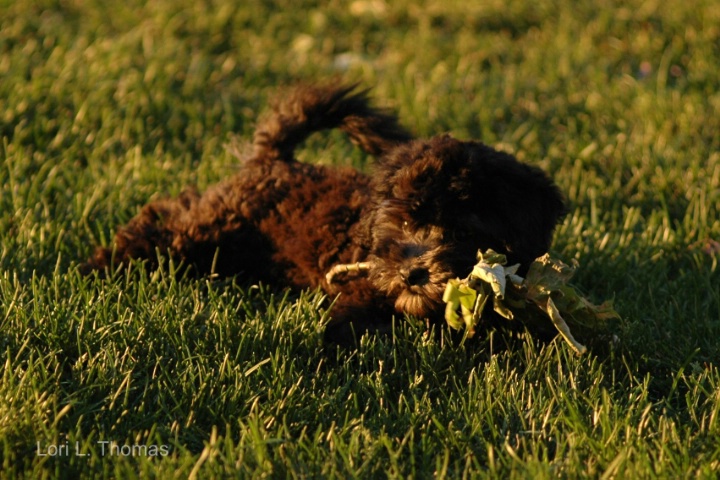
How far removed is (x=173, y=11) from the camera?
28.4ft

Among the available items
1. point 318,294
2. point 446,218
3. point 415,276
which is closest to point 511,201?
point 446,218


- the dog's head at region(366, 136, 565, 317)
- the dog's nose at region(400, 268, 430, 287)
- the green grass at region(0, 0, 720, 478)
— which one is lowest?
the green grass at region(0, 0, 720, 478)

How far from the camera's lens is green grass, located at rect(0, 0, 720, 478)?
126 inches

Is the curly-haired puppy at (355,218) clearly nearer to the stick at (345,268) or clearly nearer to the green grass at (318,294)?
the stick at (345,268)

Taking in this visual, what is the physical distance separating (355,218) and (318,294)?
425mm

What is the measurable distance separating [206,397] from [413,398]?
0.75 meters

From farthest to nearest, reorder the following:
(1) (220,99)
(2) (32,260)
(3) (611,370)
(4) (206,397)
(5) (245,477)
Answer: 1. (1) (220,99)
2. (2) (32,260)
3. (3) (611,370)
4. (4) (206,397)
5. (5) (245,477)

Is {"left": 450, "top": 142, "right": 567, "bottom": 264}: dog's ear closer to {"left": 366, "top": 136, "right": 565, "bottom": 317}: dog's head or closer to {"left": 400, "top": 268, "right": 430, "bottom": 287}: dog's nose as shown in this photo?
{"left": 366, "top": 136, "right": 565, "bottom": 317}: dog's head

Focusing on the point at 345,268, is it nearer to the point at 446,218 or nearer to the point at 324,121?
the point at 446,218

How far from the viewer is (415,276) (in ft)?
12.5

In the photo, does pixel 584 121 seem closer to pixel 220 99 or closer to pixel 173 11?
pixel 220 99

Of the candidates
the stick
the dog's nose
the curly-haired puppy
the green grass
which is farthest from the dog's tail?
the dog's nose

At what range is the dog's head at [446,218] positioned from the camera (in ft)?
12.6

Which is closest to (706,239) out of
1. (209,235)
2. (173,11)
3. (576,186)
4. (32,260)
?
(576,186)
